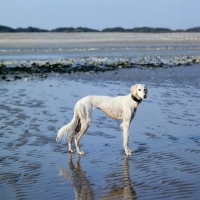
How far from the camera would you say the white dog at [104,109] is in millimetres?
8984

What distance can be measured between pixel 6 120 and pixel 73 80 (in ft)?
32.3

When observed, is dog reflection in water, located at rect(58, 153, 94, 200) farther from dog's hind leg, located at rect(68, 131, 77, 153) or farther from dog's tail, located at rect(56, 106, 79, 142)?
dog's tail, located at rect(56, 106, 79, 142)

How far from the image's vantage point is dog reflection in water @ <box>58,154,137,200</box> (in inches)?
250

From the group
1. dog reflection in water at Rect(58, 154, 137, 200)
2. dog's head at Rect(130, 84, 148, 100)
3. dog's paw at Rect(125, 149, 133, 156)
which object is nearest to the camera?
dog reflection in water at Rect(58, 154, 137, 200)

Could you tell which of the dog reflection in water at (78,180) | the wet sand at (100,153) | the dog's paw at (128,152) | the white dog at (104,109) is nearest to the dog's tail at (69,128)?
the white dog at (104,109)

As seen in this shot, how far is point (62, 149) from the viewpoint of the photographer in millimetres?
9047

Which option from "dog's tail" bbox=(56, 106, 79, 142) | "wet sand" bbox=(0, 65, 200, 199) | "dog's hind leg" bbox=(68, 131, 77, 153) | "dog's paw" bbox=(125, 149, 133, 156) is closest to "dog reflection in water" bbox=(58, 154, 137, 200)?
"wet sand" bbox=(0, 65, 200, 199)

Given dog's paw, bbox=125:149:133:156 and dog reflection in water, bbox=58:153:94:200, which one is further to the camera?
dog's paw, bbox=125:149:133:156

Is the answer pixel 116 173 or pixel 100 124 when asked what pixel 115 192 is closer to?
pixel 116 173

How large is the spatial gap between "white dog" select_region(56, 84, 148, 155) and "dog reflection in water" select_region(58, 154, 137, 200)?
1329mm

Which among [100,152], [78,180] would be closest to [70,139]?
[100,152]

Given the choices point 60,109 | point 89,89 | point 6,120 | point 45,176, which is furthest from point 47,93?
point 45,176

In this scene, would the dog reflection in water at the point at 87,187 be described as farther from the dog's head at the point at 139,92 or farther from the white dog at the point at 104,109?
the dog's head at the point at 139,92

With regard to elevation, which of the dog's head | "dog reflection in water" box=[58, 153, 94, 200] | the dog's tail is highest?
the dog's head
